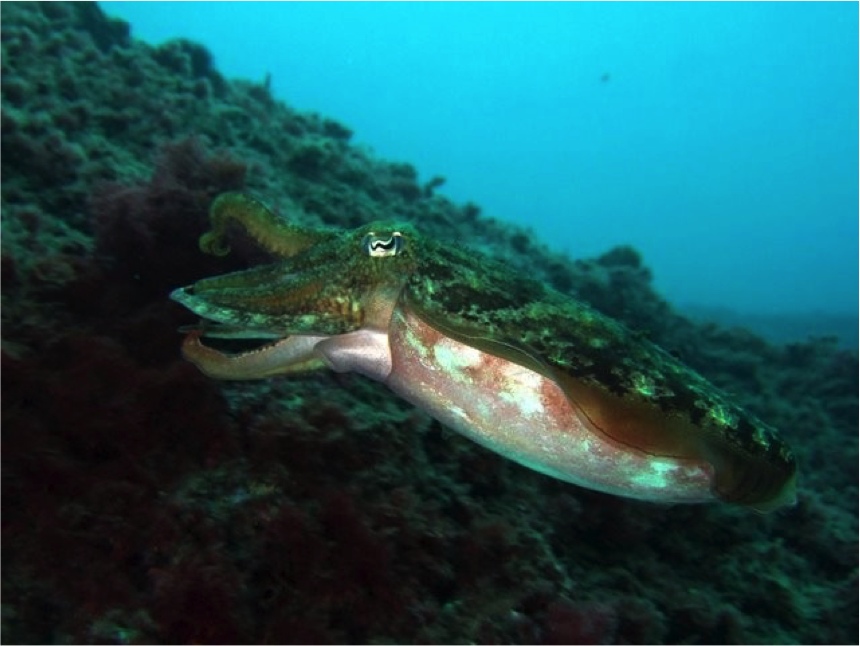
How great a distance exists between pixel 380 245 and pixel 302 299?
0.46 metres

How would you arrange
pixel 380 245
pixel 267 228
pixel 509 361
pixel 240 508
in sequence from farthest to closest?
pixel 267 228
pixel 240 508
pixel 380 245
pixel 509 361

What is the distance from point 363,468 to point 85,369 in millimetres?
1723

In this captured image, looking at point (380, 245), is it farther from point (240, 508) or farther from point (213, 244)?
point (240, 508)

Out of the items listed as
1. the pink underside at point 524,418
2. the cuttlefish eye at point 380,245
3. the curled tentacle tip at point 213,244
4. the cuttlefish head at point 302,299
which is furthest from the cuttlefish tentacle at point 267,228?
the pink underside at point 524,418

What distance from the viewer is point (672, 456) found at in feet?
7.82

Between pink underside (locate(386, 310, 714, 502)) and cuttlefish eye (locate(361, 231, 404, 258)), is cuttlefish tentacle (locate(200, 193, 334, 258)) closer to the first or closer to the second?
cuttlefish eye (locate(361, 231, 404, 258))

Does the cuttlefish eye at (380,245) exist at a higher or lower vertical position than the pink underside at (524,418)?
higher

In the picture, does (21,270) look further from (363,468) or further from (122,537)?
(363,468)

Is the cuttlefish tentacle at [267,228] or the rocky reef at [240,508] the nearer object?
the rocky reef at [240,508]

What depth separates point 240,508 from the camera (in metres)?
2.90

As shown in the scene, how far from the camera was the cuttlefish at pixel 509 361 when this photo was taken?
2385mm

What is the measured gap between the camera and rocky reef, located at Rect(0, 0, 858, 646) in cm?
261

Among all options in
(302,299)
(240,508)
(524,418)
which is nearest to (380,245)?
(302,299)

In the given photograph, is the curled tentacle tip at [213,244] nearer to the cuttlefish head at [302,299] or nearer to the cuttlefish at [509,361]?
the cuttlefish head at [302,299]
